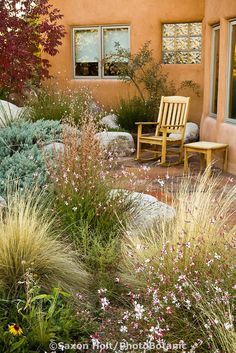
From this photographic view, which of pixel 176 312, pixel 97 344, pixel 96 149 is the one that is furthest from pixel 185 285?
pixel 96 149

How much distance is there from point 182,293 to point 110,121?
815 centimetres

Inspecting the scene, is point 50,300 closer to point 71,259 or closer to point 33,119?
point 71,259

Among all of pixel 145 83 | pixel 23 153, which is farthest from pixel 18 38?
pixel 145 83

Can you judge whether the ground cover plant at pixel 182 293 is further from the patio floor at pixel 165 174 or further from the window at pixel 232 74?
the window at pixel 232 74

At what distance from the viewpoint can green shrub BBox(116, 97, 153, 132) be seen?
10.5 m

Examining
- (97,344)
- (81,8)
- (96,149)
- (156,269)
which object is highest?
(81,8)

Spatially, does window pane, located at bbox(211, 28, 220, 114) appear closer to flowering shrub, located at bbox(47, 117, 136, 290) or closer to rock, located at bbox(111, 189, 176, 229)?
flowering shrub, located at bbox(47, 117, 136, 290)

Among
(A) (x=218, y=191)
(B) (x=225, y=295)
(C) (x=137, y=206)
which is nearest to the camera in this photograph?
(B) (x=225, y=295)

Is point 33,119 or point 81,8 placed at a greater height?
point 81,8

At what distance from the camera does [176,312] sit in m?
2.97

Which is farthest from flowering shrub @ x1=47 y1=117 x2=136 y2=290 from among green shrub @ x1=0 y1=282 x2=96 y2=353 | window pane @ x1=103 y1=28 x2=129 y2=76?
window pane @ x1=103 y1=28 x2=129 y2=76

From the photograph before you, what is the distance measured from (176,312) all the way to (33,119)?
6794mm

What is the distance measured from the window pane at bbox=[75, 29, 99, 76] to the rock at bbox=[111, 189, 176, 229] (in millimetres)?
7809

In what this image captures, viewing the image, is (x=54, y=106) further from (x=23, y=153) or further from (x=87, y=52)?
(x=23, y=153)
